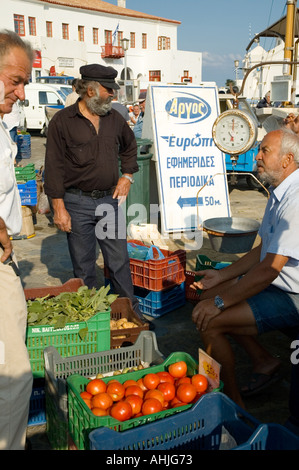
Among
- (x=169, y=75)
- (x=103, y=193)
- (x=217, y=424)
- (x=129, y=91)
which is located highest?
(x=169, y=75)

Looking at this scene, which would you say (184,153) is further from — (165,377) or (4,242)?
(4,242)

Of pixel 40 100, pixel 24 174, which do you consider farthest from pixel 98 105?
pixel 40 100

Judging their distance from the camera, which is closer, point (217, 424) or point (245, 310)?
point (217, 424)

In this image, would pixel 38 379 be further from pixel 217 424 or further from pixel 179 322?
pixel 179 322

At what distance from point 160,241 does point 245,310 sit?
8.74ft

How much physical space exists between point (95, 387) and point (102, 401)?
0.42 feet

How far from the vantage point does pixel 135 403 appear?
253 cm

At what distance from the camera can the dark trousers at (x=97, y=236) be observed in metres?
4.14

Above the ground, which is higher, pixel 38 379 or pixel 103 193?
pixel 103 193

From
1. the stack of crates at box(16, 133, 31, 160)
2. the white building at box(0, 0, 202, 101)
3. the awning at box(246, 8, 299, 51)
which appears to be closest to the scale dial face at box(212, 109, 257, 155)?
the awning at box(246, 8, 299, 51)

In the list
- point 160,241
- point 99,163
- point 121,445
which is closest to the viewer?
point 121,445

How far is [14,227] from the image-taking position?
8.21 ft

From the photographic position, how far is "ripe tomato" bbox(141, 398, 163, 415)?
2463 mm

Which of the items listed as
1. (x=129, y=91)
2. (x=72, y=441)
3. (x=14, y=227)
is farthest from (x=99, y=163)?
(x=129, y=91)
